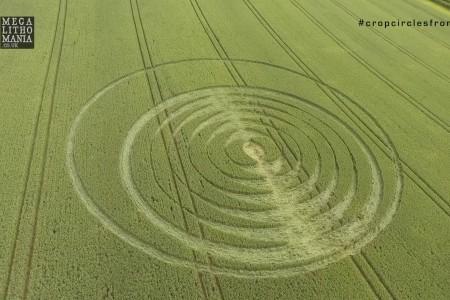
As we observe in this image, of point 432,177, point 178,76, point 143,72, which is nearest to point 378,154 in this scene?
point 432,177

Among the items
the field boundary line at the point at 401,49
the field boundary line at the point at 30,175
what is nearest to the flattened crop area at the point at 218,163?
the field boundary line at the point at 30,175

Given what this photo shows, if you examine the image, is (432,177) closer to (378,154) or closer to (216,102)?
(378,154)

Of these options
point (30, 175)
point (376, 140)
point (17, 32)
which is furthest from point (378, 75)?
point (17, 32)

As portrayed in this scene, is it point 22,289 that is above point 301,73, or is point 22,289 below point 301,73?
below

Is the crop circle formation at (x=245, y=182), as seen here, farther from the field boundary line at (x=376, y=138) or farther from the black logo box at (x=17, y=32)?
the black logo box at (x=17, y=32)

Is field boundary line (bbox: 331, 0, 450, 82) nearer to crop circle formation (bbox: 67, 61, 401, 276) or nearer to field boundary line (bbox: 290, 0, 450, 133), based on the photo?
field boundary line (bbox: 290, 0, 450, 133)
